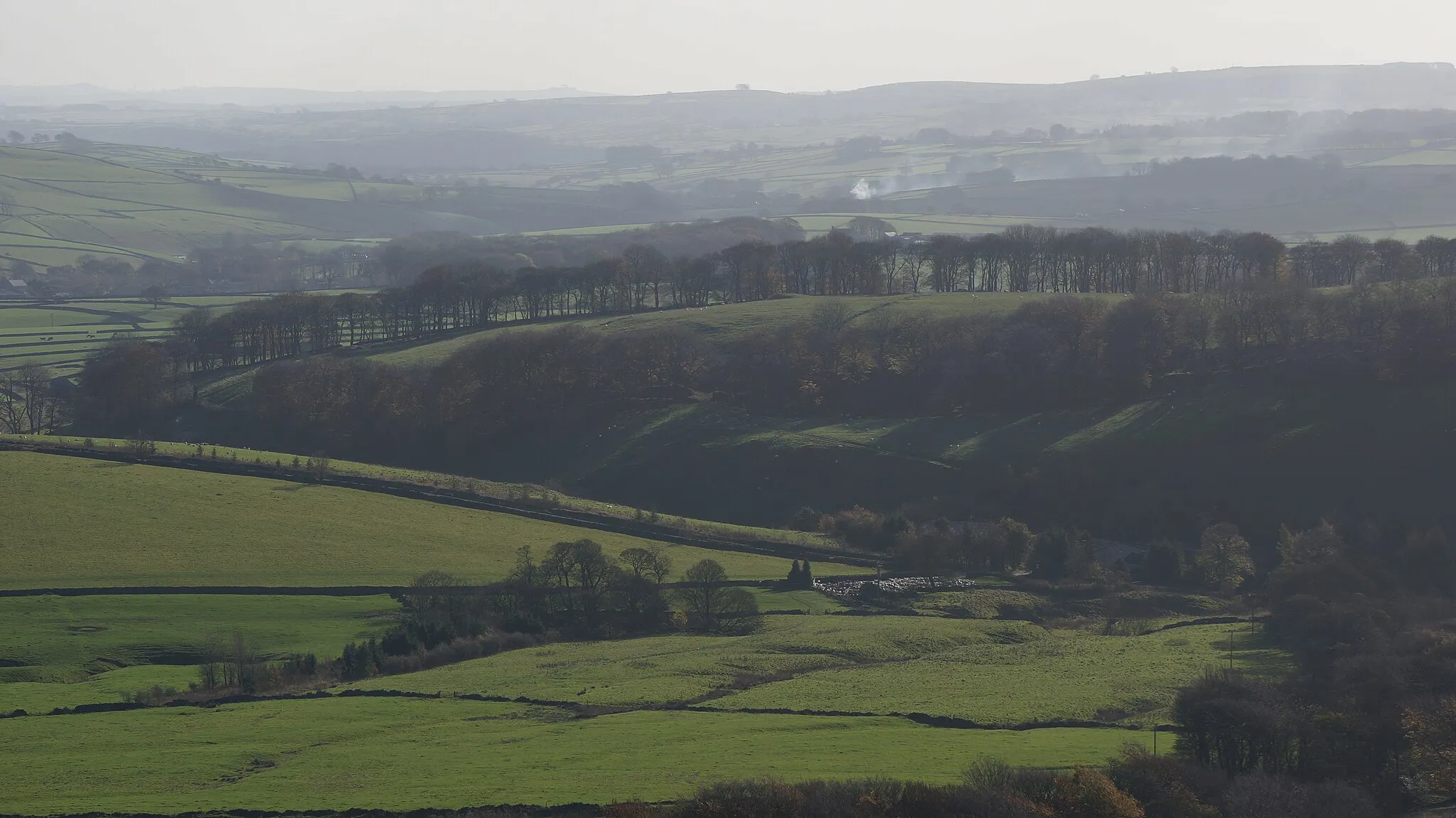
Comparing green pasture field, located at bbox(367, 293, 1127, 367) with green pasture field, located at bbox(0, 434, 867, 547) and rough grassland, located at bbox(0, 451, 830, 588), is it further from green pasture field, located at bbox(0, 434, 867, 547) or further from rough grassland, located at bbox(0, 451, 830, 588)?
rough grassland, located at bbox(0, 451, 830, 588)

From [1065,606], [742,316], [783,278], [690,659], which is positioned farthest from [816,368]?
[690,659]

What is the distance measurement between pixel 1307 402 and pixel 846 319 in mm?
40953

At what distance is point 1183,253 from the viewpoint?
439ft

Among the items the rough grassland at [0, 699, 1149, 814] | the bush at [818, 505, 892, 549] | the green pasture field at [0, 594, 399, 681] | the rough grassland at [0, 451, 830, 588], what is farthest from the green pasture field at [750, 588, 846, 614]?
the rough grassland at [0, 699, 1149, 814]

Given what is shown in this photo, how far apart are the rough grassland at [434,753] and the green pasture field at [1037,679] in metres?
2.45

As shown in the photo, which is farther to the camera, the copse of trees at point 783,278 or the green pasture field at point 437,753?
the copse of trees at point 783,278

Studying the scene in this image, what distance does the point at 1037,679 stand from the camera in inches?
2360

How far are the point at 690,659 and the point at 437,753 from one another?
16.9 m

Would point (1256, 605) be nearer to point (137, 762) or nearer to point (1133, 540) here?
point (1133, 540)

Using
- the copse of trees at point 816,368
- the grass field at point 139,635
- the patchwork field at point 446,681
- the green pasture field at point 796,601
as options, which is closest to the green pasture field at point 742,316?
the copse of trees at point 816,368

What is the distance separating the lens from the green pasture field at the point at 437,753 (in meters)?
44.2

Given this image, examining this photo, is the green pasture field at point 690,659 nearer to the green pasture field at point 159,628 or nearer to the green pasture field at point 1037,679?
the green pasture field at point 1037,679

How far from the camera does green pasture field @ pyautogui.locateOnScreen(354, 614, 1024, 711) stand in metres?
58.0

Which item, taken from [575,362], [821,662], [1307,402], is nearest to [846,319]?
[575,362]
